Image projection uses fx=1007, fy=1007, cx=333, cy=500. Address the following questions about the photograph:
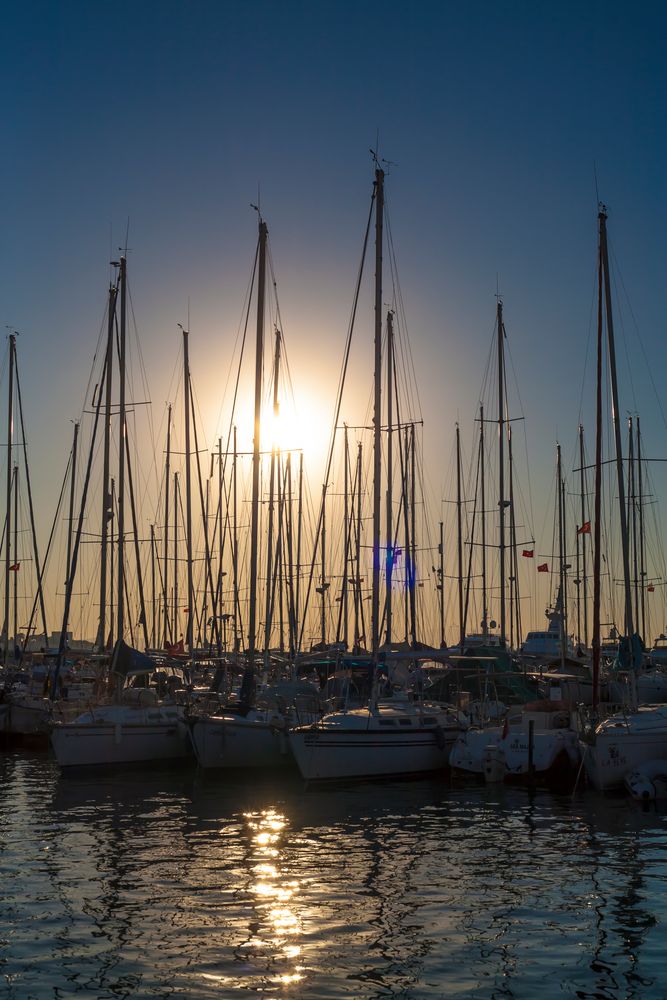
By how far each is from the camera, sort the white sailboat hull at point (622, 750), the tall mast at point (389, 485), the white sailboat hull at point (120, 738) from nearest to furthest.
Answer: the white sailboat hull at point (622, 750), the white sailboat hull at point (120, 738), the tall mast at point (389, 485)

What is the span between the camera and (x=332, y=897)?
16.5 metres

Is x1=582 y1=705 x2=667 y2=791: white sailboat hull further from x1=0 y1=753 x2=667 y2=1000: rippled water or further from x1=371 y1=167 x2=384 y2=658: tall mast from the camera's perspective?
x1=371 y1=167 x2=384 y2=658: tall mast

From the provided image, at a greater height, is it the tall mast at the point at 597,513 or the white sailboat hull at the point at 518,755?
the tall mast at the point at 597,513

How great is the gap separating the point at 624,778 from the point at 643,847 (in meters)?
7.35

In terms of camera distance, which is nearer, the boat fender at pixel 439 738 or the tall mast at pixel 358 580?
the boat fender at pixel 439 738

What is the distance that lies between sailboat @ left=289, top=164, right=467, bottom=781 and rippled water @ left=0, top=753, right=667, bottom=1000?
2.03 metres

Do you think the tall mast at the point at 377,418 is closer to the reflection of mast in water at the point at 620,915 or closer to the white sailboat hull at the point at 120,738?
the white sailboat hull at the point at 120,738

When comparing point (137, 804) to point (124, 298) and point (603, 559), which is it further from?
point (603, 559)

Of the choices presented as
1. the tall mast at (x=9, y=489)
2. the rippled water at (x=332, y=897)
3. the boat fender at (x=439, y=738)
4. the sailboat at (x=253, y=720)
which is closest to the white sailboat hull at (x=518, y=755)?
the boat fender at (x=439, y=738)

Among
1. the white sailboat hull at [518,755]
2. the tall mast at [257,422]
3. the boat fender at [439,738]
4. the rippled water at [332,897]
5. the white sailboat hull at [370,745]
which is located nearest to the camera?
the rippled water at [332,897]

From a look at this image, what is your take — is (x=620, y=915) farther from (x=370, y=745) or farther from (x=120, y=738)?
(x=120, y=738)

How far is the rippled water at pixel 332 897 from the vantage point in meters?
12.4

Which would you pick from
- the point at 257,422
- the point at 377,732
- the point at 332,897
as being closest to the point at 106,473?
the point at 257,422

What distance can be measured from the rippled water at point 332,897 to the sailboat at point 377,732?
2.03m
